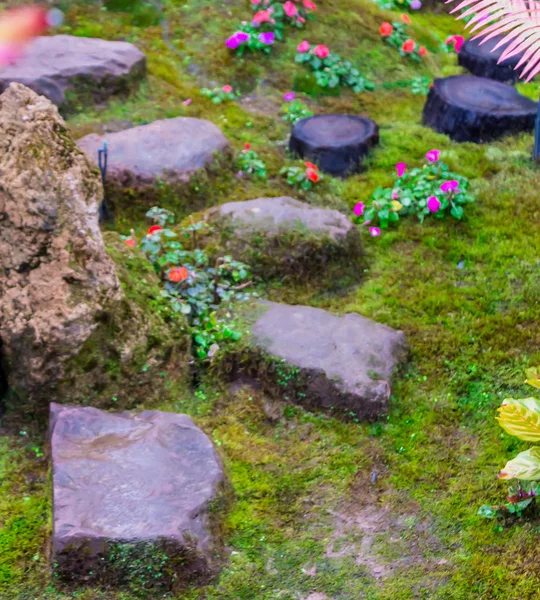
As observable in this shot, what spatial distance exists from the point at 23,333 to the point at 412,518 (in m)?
1.95

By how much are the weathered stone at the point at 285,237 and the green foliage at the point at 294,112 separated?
1.90m

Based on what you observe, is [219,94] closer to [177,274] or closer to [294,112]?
[294,112]

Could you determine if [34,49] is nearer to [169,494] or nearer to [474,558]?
[169,494]

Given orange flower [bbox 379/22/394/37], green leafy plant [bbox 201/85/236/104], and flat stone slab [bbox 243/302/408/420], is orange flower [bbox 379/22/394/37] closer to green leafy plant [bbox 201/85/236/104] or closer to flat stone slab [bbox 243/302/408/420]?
green leafy plant [bbox 201/85/236/104]

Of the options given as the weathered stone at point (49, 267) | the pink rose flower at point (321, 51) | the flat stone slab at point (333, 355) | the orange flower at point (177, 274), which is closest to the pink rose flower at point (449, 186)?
the flat stone slab at point (333, 355)

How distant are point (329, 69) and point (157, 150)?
2.56 metres

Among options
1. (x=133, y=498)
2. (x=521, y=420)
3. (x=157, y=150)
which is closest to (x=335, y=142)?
(x=157, y=150)

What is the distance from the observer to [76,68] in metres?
5.94

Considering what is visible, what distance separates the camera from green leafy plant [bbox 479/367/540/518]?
2.79m

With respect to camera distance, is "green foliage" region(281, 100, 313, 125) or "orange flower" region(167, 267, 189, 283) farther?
"green foliage" region(281, 100, 313, 125)

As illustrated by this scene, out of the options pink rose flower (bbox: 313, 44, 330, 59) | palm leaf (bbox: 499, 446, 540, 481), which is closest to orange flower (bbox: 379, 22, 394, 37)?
pink rose flower (bbox: 313, 44, 330, 59)

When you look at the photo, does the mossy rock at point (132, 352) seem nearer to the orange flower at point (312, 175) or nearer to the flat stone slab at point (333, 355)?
the flat stone slab at point (333, 355)

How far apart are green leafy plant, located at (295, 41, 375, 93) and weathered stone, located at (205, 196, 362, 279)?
2704 millimetres

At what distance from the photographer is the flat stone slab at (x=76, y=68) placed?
18.8 ft
